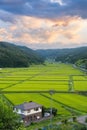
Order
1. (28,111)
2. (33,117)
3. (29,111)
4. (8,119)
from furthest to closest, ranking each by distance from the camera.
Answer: (33,117) → (29,111) → (28,111) → (8,119)

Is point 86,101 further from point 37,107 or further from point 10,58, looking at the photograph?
point 10,58

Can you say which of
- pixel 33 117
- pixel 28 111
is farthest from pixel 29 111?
pixel 33 117

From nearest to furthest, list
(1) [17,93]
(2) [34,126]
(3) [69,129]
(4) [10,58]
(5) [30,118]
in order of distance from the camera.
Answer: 1. (3) [69,129]
2. (2) [34,126]
3. (5) [30,118]
4. (1) [17,93]
5. (4) [10,58]

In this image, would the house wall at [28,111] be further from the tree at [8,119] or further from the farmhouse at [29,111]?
the tree at [8,119]

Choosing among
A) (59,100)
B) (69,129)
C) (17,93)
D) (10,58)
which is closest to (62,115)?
(59,100)

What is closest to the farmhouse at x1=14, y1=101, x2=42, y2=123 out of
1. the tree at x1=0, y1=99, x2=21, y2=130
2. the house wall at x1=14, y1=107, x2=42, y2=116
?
the house wall at x1=14, y1=107, x2=42, y2=116

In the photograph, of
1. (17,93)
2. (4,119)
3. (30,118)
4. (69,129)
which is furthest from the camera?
(17,93)

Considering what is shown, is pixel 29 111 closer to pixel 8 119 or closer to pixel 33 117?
pixel 33 117

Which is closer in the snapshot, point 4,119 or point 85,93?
point 4,119
